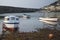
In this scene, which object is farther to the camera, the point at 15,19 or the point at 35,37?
the point at 15,19

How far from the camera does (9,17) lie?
13.5m

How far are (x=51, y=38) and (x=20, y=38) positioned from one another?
1.13m

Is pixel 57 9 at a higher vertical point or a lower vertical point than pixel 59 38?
higher

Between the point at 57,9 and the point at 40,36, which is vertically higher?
the point at 57,9

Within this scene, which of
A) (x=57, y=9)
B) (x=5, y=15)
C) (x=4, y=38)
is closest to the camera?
(x=4, y=38)

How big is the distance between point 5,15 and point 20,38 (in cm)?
758

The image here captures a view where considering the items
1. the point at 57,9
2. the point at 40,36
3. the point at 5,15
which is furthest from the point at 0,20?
the point at 40,36

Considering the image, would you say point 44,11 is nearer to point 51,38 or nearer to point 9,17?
point 9,17

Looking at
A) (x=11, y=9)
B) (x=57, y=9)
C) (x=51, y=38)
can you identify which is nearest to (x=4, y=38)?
Result: (x=51, y=38)

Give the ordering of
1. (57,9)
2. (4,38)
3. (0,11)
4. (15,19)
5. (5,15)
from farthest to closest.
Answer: (5,15), (15,19), (0,11), (57,9), (4,38)

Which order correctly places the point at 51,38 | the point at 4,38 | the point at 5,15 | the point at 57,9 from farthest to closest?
the point at 5,15, the point at 57,9, the point at 4,38, the point at 51,38

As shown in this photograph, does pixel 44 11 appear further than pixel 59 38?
Yes

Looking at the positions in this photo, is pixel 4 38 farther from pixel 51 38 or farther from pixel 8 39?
pixel 51 38

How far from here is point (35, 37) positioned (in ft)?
24.3
